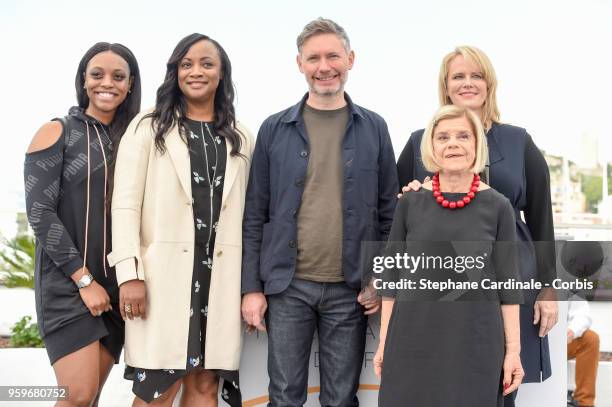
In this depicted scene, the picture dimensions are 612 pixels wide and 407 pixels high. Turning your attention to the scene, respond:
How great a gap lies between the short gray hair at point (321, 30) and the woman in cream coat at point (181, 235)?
397mm

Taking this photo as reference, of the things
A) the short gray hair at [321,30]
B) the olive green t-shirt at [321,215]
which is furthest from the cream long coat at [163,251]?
the short gray hair at [321,30]

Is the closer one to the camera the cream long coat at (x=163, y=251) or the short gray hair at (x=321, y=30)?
the cream long coat at (x=163, y=251)

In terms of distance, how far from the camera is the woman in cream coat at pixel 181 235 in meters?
2.78

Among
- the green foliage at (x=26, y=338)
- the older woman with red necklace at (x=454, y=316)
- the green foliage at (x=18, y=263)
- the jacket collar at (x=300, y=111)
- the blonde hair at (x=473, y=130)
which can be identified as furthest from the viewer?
the green foliage at (x=18, y=263)

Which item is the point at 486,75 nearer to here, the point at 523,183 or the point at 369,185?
the point at 523,183

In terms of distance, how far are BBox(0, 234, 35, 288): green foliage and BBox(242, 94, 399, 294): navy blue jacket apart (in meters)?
5.19

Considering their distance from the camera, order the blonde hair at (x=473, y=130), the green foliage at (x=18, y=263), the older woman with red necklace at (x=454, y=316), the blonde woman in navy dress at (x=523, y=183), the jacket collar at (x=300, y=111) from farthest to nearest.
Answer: the green foliage at (x=18, y=263) < the jacket collar at (x=300, y=111) < the blonde woman in navy dress at (x=523, y=183) < the blonde hair at (x=473, y=130) < the older woman with red necklace at (x=454, y=316)

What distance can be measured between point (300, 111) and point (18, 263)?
5.47m

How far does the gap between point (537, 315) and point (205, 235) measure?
1.43 metres

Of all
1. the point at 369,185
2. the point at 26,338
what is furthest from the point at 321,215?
the point at 26,338

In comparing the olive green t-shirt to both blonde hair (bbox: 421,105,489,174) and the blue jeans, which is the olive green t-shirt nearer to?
the blue jeans

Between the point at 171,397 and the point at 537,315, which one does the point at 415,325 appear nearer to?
the point at 537,315

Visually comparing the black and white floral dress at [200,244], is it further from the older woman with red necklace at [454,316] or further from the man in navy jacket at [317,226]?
the older woman with red necklace at [454,316]

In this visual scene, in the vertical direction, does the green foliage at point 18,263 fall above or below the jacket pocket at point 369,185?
below
